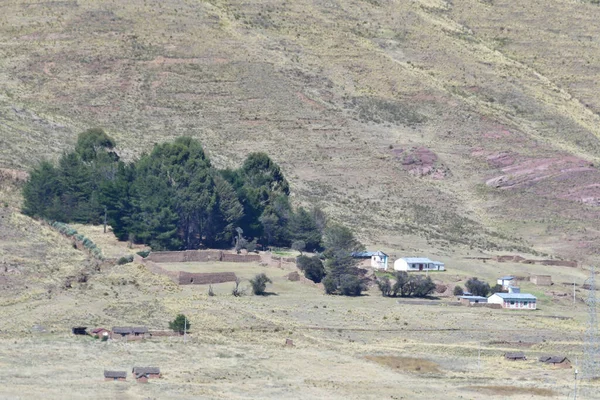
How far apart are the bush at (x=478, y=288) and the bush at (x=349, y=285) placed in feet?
23.9

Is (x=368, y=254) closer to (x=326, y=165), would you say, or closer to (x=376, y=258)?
(x=376, y=258)

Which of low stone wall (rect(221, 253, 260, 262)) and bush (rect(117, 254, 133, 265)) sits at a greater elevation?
low stone wall (rect(221, 253, 260, 262))

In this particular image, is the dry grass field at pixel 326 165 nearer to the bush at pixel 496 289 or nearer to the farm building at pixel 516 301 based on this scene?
the farm building at pixel 516 301

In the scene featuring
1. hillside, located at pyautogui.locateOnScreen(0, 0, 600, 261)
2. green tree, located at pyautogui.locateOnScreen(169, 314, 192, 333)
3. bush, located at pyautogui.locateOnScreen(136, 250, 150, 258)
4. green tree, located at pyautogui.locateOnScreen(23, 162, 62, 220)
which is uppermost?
hillside, located at pyautogui.locateOnScreen(0, 0, 600, 261)

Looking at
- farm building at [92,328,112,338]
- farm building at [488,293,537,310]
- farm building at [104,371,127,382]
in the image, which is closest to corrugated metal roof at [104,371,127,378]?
farm building at [104,371,127,382]

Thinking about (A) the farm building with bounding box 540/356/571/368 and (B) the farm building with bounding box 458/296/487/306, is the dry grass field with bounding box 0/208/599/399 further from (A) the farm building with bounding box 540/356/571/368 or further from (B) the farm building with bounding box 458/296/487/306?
(B) the farm building with bounding box 458/296/487/306

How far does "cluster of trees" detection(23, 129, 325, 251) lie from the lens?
119m

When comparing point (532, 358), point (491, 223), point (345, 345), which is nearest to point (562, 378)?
point (532, 358)

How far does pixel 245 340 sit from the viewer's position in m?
96.9

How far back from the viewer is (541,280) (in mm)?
121375

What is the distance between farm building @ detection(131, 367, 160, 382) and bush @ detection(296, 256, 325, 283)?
1114 inches

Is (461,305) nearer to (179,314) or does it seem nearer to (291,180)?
(179,314)

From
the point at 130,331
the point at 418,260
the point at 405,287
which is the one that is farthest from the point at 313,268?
the point at 130,331

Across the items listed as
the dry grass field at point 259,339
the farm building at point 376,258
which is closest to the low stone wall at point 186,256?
the dry grass field at point 259,339
